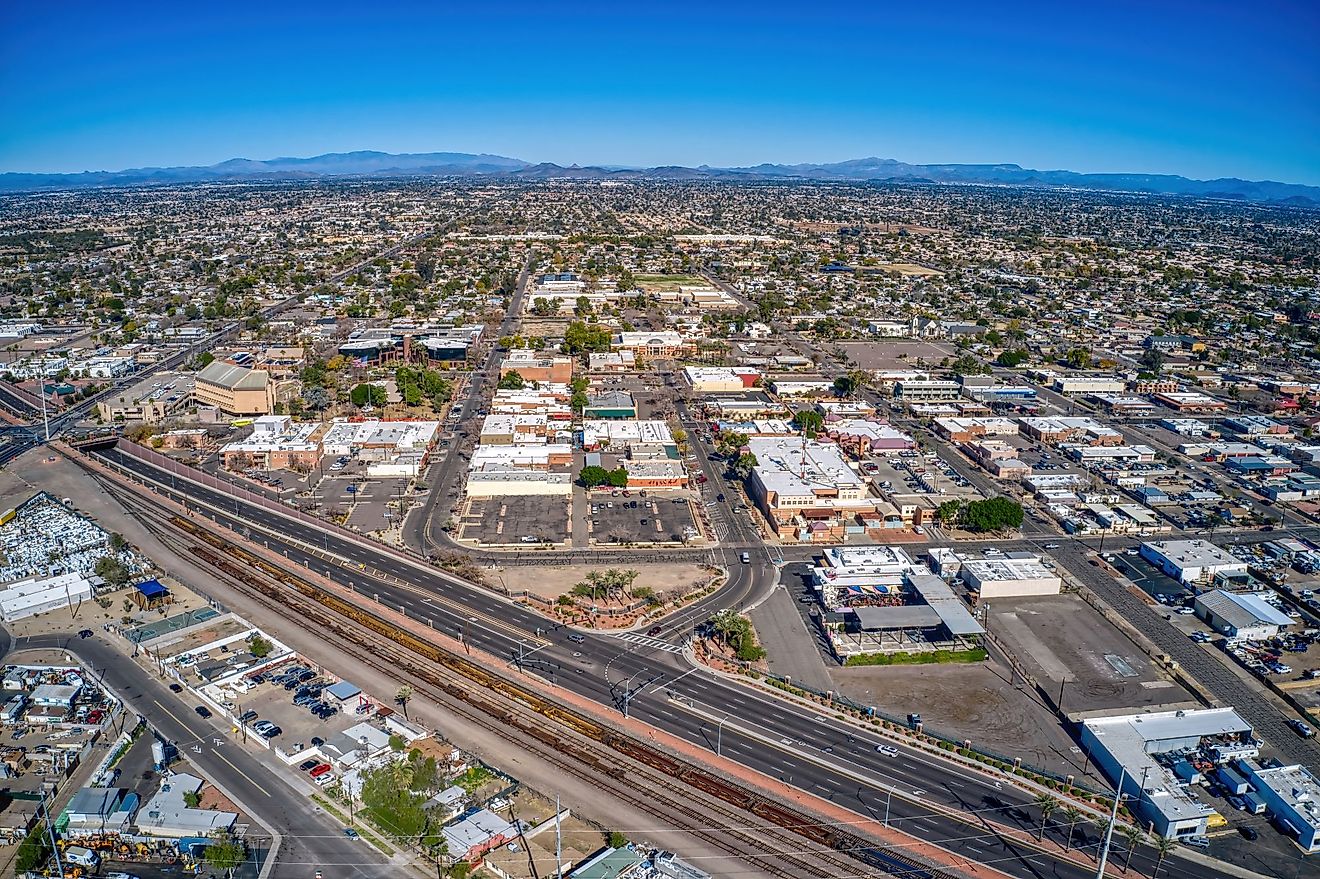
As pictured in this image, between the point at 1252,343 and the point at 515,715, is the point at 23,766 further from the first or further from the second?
the point at 1252,343

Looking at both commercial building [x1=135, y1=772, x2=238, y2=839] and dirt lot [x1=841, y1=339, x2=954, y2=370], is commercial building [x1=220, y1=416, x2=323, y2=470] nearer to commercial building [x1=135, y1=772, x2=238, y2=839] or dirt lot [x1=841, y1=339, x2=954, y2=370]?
commercial building [x1=135, y1=772, x2=238, y2=839]

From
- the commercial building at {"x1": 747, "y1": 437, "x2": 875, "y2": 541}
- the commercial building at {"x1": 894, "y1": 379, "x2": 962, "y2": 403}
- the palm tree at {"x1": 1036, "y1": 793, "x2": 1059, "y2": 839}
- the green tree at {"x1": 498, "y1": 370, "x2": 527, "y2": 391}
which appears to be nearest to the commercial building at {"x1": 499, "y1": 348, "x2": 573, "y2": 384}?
the green tree at {"x1": 498, "y1": 370, "x2": 527, "y2": 391}

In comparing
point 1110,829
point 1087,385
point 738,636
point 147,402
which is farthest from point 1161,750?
point 147,402

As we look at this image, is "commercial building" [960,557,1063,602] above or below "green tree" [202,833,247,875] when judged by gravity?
above

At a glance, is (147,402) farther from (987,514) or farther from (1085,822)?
(1085,822)

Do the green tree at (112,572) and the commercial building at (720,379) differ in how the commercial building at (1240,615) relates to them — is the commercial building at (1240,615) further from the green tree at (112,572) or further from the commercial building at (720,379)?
the green tree at (112,572)
